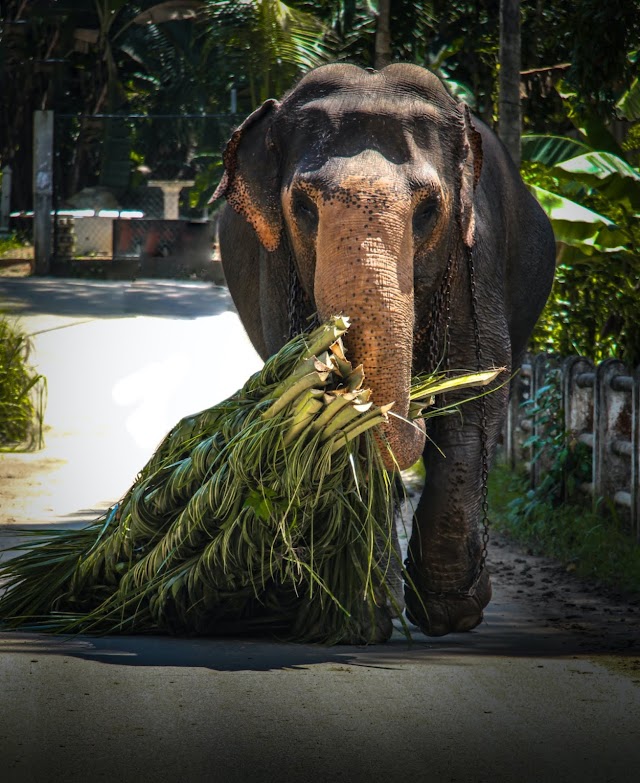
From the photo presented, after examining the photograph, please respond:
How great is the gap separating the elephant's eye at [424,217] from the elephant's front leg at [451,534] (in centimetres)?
85

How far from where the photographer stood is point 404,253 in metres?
4.56

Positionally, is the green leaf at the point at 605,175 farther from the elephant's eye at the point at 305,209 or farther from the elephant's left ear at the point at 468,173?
the elephant's eye at the point at 305,209

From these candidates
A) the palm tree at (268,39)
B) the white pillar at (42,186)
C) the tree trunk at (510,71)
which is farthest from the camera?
the white pillar at (42,186)

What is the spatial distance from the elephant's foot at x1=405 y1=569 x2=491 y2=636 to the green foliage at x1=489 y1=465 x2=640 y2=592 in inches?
54.0

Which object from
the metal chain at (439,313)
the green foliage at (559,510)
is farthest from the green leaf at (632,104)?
the metal chain at (439,313)

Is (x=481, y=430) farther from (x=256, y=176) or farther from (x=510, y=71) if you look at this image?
(x=510, y=71)

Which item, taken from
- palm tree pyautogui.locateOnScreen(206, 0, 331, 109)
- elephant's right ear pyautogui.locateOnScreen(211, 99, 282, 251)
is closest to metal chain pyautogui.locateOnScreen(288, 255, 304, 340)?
elephant's right ear pyautogui.locateOnScreen(211, 99, 282, 251)

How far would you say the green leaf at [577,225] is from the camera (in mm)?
9188

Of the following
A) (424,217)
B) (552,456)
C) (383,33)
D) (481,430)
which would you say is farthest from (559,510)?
(383,33)

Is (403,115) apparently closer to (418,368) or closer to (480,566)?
(418,368)

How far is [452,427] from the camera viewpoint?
17.4ft

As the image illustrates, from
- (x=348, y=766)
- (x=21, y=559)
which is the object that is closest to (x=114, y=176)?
(x=21, y=559)

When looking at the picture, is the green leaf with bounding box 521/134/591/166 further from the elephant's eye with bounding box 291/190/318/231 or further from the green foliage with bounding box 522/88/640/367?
the elephant's eye with bounding box 291/190/318/231

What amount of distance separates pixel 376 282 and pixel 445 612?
1.54 m
